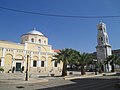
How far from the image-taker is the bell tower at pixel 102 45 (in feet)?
208

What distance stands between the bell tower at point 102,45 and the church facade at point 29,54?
2080cm

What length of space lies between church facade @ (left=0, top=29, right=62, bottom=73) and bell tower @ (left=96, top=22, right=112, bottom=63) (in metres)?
20.8

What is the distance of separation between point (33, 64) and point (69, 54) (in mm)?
20489

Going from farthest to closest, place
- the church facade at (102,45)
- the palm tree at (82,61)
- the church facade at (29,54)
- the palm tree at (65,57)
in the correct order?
1. the church facade at (102,45)
2. the church facade at (29,54)
3. the palm tree at (82,61)
4. the palm tree at (65,57)

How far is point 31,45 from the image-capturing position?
48.7 m

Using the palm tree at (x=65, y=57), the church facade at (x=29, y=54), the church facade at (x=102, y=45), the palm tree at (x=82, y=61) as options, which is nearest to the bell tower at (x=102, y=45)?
the church facade at (x=102, y=45)

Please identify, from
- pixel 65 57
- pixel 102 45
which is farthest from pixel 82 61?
pixel 102 45

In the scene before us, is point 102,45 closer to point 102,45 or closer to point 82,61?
point 102,45

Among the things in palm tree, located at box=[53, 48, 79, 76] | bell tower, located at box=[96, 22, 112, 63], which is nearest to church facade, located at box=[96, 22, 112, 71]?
bell tower, located at box=[96, 22, 112, 63]

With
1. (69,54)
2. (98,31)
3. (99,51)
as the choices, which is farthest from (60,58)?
(98,31)

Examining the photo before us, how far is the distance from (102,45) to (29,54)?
3366 cm

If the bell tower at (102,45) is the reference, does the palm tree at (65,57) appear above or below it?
below

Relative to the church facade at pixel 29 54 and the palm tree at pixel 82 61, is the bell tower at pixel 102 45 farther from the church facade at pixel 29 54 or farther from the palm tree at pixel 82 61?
the palm tree at pixel 82 61

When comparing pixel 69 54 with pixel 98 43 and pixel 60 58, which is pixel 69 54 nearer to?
pixel 60 58
